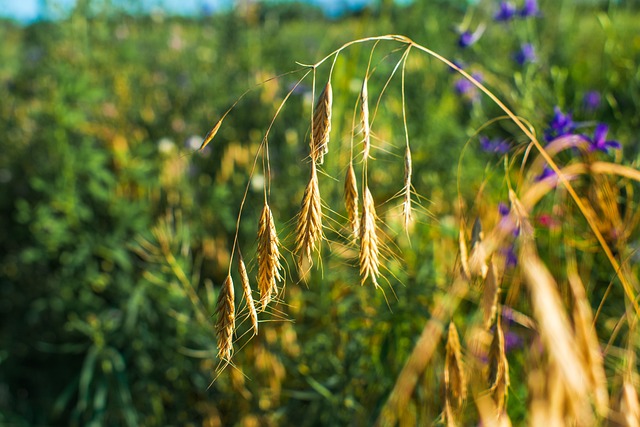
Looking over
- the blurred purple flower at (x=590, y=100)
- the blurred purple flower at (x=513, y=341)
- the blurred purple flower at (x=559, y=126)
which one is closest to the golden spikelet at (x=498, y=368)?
the blurred purple flower at (x=559, y=126)

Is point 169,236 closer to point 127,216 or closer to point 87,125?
point 127,216

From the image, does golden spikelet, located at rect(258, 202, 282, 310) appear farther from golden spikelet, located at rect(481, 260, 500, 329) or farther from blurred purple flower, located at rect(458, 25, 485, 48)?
blurred purple flower, located at rect(458, 25, 485, 48)

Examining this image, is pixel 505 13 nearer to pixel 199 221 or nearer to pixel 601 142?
pixel 601 142

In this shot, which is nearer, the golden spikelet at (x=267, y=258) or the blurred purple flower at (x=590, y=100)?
the golden spikelet at (x=267, y=258)

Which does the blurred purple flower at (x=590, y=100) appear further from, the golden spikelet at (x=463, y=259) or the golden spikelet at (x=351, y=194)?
the golden spikelet at (x=351, y=194)

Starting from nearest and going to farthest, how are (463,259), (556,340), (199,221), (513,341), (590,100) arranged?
(556,340) → (463,259) → (513,341) → (590,100) → (199,221)

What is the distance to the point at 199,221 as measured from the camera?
260cm

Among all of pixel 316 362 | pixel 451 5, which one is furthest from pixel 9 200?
pixel 451 5

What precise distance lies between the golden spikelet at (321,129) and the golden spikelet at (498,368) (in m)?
0.31

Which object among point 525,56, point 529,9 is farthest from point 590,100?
point 529,9

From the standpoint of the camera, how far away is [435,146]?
2799 mm

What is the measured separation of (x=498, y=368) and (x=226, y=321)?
1.13 feet

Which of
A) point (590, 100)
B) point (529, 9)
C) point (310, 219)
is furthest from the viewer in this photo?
point (529, 9)

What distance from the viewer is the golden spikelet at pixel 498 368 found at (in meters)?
0.88
